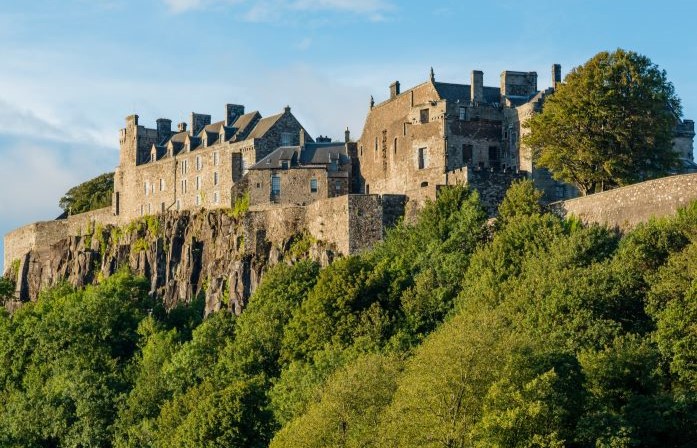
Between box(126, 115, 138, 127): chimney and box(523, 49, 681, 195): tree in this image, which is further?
box(126, 115, 138, 127): chimney

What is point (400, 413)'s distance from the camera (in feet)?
161

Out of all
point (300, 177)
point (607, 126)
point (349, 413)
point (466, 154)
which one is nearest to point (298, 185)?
point (300, 177)

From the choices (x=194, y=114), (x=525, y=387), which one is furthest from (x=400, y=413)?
(x=194, y=114)

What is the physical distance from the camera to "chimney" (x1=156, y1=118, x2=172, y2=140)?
97.9m

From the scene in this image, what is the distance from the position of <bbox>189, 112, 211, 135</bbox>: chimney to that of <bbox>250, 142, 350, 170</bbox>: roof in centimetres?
1419

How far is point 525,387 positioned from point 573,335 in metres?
6.28

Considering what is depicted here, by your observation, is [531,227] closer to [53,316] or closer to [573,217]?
[573,217]

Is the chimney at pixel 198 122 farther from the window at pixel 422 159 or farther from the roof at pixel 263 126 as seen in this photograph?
the window at pixel 422 159

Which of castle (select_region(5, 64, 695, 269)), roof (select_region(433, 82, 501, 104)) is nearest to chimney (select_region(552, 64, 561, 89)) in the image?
castle (select_region(5, 64, 695, 269))

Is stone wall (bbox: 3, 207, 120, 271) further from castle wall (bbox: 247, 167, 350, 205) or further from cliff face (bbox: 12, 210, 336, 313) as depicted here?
castle wall (bbox: 247, 167, 350, 205)

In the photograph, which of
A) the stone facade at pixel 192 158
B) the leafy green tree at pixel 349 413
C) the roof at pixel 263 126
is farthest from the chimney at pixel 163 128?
the leafy green tree at pixel 349 413

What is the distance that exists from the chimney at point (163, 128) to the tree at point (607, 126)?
37567 mm

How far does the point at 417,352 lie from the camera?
55531 mm

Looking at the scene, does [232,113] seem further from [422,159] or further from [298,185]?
[422,159]
